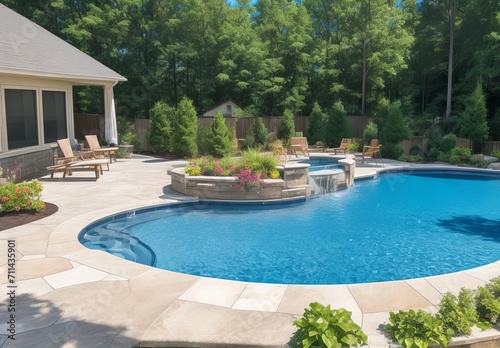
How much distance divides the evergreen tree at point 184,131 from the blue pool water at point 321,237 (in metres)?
7.36

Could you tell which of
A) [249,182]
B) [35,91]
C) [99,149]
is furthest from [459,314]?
[99,149]

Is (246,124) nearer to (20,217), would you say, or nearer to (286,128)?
(286,128)

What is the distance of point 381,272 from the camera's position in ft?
19.6

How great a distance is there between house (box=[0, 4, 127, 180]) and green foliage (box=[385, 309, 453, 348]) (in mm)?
10129

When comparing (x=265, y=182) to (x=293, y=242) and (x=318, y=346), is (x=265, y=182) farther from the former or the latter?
(x=318, y=346)

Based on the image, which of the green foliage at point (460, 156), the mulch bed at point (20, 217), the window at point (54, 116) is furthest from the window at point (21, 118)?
the green foliage at point (460, 156)

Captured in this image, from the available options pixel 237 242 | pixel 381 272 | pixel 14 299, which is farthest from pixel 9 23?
pixel 381 272

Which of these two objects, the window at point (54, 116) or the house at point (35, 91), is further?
the window at point (54, 116)

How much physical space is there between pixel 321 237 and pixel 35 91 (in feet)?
32.5

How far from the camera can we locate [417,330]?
139 inches

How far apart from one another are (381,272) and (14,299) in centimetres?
447

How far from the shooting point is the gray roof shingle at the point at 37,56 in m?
11.2

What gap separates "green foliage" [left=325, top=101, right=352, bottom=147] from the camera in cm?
2116

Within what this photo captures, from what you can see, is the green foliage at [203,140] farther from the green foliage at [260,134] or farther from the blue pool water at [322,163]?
the blue pool water at [322,163]
